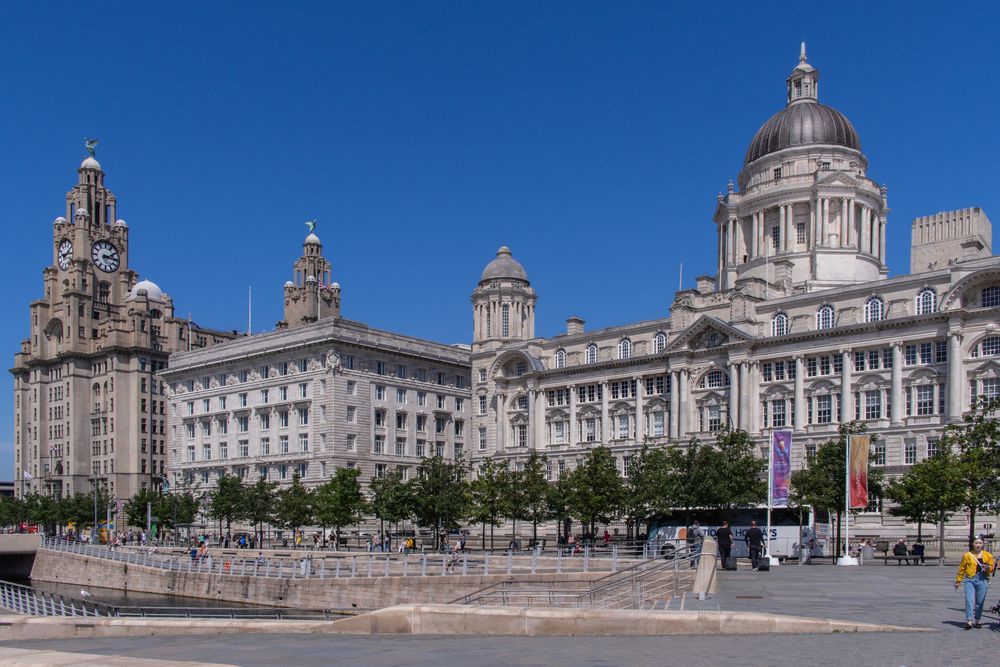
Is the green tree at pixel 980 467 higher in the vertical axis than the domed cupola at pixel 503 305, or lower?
lower

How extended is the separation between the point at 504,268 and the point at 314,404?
22.4 meters

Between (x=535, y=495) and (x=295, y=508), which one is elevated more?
(x=535, y=495)

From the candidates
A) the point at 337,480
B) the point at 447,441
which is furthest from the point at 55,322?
the point at 337,480

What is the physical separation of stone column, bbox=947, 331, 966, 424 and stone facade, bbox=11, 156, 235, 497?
94.4 metres

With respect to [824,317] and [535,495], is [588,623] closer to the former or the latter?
[535,495]

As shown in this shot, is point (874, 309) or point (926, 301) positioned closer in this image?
point (926, 301)

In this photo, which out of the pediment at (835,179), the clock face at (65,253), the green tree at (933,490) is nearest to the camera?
the green tree at (933,490)

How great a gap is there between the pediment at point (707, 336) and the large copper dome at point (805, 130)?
26353mm

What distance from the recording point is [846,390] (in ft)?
256

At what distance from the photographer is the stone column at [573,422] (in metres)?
94.0

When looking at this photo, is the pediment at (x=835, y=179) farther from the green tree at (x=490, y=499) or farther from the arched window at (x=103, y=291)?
the arched window at (x=103, y=291)

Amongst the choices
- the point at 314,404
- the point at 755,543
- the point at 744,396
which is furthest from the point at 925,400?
the point at 314,404

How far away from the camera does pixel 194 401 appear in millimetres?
116375

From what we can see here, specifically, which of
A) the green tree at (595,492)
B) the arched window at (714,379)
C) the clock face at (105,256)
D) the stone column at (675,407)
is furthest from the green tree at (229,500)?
the clock face at (105,256)
